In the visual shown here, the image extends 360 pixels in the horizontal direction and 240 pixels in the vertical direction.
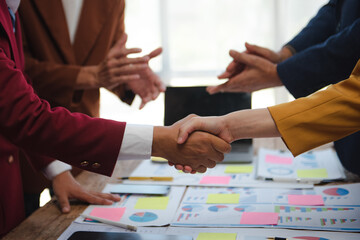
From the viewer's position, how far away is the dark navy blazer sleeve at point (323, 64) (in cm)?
126

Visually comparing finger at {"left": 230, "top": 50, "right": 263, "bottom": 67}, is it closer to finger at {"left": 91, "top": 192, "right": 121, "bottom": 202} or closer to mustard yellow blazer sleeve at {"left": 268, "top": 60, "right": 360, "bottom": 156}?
mustard yellow blazer sleeve at {"left": 268, "top": 60, "right": 360, "bottom": 156}

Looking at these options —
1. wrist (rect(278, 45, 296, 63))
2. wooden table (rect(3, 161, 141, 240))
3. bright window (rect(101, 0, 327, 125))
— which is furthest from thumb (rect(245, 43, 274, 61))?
bright window (rect(101, 0, 327, 125))

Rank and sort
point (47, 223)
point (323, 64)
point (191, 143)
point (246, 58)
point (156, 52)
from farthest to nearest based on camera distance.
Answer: point (156, 52), point (246, 58), point (323, 64), point (191, 143), point (47, 223)

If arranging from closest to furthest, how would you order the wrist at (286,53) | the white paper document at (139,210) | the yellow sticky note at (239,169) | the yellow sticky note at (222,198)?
the white paper document at (139,210) < the yellow sticky note at (222,198) < the yellow sticky note at (239,169) < the wrist at (286,53)

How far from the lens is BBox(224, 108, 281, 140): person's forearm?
1.08 m

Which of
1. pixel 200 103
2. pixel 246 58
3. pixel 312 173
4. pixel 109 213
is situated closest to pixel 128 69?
pixel 200 103

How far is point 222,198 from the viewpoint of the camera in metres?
1.21

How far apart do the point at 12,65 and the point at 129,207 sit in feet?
1.60

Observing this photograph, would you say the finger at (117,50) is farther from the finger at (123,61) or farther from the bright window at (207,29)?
Result: the bright window at (207,29)

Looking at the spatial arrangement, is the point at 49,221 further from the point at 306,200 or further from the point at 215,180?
the point at 306,200

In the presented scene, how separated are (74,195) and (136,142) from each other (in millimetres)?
268

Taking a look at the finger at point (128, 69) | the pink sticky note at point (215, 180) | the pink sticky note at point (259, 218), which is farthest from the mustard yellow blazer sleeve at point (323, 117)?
the finger at point (128, 69)

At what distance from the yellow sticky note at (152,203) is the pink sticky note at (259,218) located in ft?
0.75

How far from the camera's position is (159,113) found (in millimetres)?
4445
